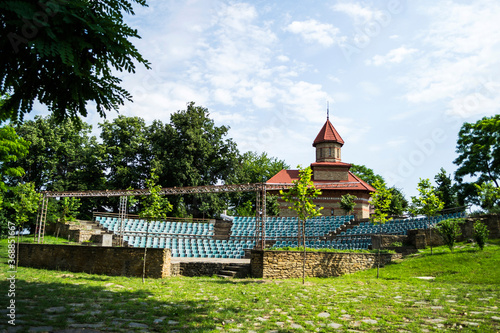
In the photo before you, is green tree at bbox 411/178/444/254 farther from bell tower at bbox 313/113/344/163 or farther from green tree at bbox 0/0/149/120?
bell tower at bbox 313/113/344/163

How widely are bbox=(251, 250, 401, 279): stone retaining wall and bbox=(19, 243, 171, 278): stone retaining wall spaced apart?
12.9ft

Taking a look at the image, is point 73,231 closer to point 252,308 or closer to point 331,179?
point 252,308

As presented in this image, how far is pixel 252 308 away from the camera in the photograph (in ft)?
23.8

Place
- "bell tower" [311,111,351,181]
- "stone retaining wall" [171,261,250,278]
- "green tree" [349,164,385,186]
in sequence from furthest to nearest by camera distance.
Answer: "green tree" [349,164,385,186] < "bell tower" [311,111,351,181] < "stone retaining wall" [171,261,250,278]

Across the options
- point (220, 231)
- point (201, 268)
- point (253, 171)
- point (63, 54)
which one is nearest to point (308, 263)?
point (201, 268)

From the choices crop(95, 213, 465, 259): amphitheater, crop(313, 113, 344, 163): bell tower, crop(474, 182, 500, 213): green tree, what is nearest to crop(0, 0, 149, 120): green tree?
crop(95, 213, 465, 259): amphitheater

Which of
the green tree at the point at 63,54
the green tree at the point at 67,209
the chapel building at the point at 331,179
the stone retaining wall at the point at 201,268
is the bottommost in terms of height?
the stone retaining wall at the point at 201,268

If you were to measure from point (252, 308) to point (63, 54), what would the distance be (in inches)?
240

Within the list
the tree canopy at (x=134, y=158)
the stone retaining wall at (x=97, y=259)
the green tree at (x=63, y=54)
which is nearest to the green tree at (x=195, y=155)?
the tree canopy at (x=134, y=158)

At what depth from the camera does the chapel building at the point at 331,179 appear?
124 ft

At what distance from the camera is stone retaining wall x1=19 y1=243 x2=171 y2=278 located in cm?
1362

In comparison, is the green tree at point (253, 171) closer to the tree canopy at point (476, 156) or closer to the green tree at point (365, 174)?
the green tree at point (365, 174)

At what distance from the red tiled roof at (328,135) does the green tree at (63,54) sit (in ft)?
130

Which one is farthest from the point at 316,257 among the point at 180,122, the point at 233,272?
the point at 180,122
